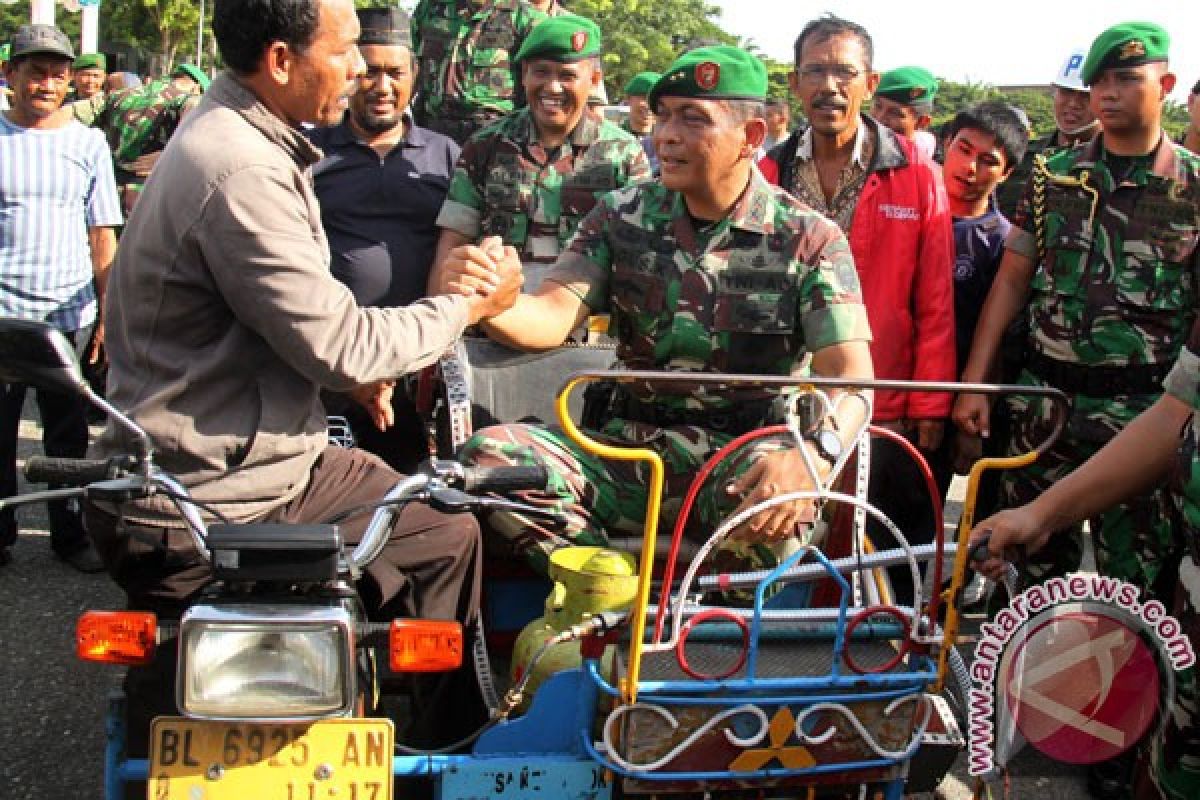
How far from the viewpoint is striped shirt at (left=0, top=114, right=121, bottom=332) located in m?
4.98

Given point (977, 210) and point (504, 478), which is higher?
point (977, 210)

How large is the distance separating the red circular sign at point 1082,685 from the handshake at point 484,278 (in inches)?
58.5

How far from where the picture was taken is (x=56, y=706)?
12.6ft

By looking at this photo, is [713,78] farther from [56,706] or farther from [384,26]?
[56,706]

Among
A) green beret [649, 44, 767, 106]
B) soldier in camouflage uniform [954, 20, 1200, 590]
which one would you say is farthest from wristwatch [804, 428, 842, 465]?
soldier in camouflage uniform [954, 20, 1200, 590]

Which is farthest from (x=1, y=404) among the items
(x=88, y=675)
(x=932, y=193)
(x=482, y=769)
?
(x=932, y=193)

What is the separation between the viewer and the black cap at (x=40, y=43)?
199 inches

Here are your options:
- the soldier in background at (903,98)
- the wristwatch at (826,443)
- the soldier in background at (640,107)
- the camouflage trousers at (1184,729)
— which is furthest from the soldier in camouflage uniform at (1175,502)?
the soldier in background at (640,107)

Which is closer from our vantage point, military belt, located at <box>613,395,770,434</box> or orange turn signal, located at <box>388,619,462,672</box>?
orange turn signal, located at <box>388,619,462,672</box>

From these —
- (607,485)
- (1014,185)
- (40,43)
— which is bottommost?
(607,485)

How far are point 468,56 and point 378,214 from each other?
1.25m

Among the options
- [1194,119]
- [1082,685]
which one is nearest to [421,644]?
[1082,685]

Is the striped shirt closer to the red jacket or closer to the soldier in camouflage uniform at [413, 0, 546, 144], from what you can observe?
the soldier in camouflage uniform at [413, 0, 546, 144]

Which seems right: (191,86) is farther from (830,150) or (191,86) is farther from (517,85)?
(830,150)
